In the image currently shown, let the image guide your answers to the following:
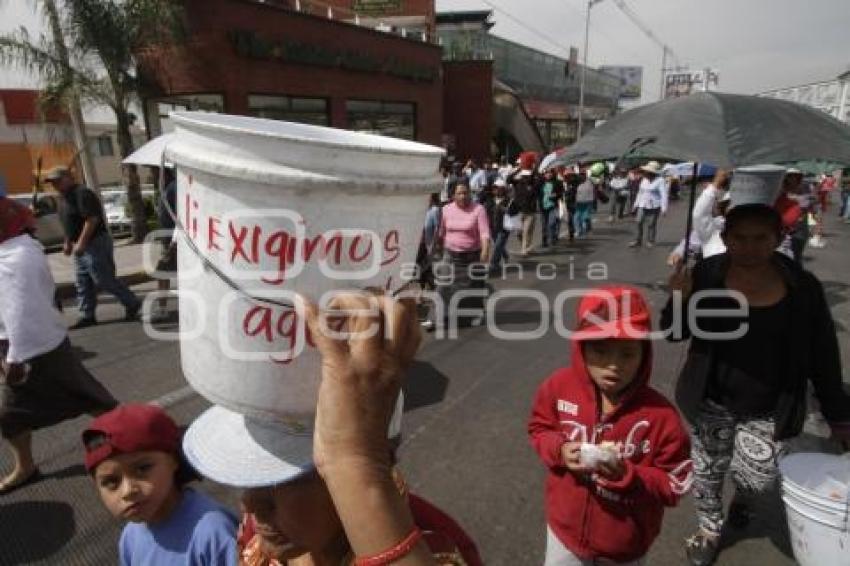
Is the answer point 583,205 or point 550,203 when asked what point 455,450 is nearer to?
point 550,203

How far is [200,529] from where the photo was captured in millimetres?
1707

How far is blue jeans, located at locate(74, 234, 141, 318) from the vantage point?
20.7 ft

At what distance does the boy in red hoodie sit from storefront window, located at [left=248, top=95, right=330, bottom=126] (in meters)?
14.0

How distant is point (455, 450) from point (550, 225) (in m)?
9.47

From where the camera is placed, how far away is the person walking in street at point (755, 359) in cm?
244

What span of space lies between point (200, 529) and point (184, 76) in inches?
585

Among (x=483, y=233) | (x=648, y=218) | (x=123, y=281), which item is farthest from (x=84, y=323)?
(x=648, y=218)

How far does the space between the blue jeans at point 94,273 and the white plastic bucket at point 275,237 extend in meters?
6.21

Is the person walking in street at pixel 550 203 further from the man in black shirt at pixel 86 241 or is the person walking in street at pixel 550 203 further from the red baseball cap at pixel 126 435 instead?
the red baseball cap at pixel 126 435

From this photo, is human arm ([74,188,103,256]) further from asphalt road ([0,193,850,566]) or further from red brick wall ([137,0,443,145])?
red brick wall ([137,0,443,145])

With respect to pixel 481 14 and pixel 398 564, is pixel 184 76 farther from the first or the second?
pixel 481 14

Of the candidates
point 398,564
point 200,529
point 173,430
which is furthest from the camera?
point 173,430

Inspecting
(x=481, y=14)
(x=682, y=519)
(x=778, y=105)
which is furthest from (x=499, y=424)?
(x=481, y=14)

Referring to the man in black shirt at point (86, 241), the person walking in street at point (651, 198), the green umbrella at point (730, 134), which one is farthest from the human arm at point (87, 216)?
the person walking in street at point (651, 198)
